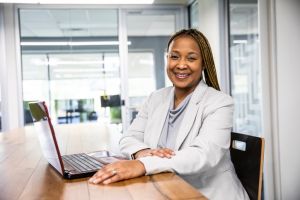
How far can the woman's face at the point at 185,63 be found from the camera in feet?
4.69

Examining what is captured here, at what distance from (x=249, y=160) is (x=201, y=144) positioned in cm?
24

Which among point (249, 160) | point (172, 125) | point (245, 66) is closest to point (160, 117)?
point (172, 125)

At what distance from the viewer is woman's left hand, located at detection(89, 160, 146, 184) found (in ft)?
3.05

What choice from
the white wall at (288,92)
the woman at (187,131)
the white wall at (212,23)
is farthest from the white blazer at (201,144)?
the white wall at (212,23)

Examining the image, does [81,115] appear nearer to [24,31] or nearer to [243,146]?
[24,31]

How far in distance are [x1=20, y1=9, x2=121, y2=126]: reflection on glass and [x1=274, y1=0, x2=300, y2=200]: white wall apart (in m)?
2.70

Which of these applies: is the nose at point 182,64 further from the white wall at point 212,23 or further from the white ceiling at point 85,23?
the white ceiling at point 85,23

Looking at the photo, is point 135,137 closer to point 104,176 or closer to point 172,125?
point 172,125

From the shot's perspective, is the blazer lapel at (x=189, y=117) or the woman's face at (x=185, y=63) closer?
the blazer lapel at (x=189, y=117)

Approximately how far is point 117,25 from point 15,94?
1679 millimetres

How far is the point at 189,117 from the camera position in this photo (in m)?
1.31

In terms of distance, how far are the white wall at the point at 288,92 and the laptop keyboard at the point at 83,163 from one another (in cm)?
164

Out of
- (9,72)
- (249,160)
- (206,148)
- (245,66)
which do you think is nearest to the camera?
(206,148)

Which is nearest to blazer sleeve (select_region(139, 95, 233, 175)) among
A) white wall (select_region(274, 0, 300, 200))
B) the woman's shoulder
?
the woman's shoulder
